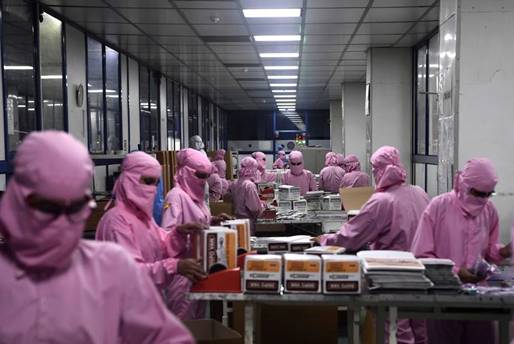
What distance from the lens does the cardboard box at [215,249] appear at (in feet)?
8.69

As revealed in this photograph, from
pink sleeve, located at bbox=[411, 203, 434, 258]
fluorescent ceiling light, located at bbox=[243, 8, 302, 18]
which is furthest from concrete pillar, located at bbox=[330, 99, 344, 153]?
pink sleeve, located at bbox=[411, 203, 434, 258]

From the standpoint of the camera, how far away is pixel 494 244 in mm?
3246

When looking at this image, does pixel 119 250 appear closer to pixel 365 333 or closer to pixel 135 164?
pixel 135 164

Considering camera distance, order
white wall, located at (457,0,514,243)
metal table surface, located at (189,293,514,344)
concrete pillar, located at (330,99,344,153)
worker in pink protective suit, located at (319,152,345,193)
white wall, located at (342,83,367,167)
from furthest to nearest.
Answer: concrete pillar, located at (330,99,344,153)
white wall, located at (342,83,367,167)
worker in pink protective suit, located at (319,152,345,193)
white wall, located at (457,0,514,243)
metal table surface, located at (189,293,514,344)

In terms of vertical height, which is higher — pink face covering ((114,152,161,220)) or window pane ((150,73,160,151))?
window pane ((150,73,160,151))

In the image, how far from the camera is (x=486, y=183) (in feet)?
9.93

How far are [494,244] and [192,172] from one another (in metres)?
1.91

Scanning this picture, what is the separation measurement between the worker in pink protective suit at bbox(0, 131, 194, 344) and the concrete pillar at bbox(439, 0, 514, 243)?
11.1 ft

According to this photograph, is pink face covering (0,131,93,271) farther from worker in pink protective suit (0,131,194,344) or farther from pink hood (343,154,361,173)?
pink hood (343,154,361,173)

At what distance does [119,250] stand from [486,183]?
217cm

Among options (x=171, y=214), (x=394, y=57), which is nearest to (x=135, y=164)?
(x=171, y=214)

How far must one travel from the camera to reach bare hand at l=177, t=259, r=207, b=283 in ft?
8.50

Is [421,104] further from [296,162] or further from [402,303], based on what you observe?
[402,303]

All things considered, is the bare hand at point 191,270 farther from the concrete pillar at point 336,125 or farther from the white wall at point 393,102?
the concrete pillar at point 336,125
